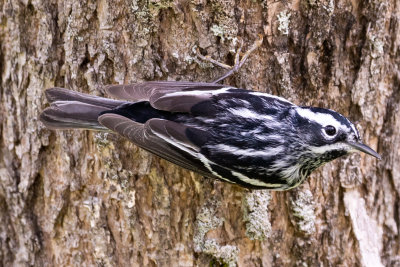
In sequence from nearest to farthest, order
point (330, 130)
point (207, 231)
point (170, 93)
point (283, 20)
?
point (330, 130) → point (170, 93) → point (283, 20) → point (207, 231)

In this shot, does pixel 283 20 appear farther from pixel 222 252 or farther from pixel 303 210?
pixel 222 252

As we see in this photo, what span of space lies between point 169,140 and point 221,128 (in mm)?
339

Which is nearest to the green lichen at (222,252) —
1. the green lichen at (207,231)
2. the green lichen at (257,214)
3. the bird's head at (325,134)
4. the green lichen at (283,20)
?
the green lichen at (207,231)

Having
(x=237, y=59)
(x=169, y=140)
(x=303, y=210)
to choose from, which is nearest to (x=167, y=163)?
(x=169, y=140)

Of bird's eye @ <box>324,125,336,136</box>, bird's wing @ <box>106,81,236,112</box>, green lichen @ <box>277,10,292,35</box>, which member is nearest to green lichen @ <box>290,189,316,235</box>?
bird's eye @ <box>324,125,336,136</box>

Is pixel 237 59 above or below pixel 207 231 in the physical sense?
above

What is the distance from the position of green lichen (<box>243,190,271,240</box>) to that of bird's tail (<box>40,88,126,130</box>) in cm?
109

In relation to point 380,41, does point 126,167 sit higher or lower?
lower

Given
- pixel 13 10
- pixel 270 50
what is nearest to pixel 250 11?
pixel 270 50

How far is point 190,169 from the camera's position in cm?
363

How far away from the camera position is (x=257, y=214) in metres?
3.90

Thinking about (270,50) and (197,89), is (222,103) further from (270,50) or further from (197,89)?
(270,50)

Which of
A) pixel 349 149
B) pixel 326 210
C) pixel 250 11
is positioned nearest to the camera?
pixel 349 149

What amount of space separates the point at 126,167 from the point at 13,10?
1.30 metres
